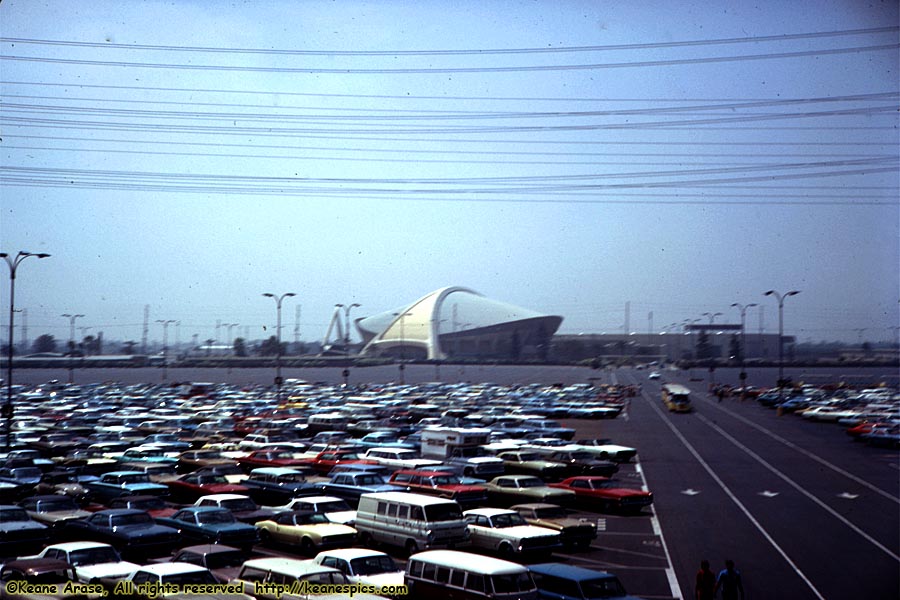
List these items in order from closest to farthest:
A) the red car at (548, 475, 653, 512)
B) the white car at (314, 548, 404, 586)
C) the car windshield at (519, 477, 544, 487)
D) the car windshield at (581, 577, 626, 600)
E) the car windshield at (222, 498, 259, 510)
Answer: the car windshield at (581, 577, 626, 600) → the white car at (314, 548, 404, 586) → the car windshield at (222, 498, 259, 510) → the red car at (548, 475, 653, 512) → the car windshield at (519, 477, 544, 487)

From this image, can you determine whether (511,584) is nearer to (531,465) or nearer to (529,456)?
(531,465)

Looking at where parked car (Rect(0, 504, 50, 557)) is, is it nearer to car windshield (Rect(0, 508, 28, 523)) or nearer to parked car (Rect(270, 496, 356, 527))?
car windshield (Rect(0, 508, 28, 523))

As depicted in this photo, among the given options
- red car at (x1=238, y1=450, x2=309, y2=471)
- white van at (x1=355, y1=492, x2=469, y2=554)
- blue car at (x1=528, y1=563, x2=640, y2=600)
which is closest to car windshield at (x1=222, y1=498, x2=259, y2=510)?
white van at (x1=355, y1=492, x2=469, y2=554)

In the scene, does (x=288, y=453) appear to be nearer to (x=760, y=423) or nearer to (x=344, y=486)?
(x=344, y=486)

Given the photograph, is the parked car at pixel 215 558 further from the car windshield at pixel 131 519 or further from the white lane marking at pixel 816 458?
the white lane marking at pixel 816 458

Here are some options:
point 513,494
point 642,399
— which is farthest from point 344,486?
point 642,399

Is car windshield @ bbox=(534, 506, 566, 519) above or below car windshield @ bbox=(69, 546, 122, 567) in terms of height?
below
